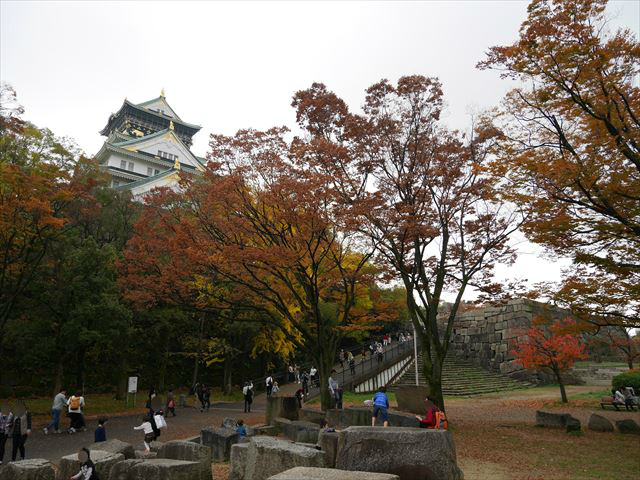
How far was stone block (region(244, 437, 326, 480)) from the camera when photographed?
628 cm

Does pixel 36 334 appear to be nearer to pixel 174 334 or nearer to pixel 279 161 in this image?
pixel 174 334

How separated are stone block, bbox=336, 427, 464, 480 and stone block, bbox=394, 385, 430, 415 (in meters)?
9.00

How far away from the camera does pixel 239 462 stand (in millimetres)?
7531

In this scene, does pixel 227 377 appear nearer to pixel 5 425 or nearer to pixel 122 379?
pixel 122 379

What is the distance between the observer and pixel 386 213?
12680 mm

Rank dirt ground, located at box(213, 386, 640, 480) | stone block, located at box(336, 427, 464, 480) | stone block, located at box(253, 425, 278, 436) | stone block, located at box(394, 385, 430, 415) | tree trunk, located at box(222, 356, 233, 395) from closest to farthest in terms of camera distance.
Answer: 1. stone block, located at box(336, 427, 464, 480)
2. dirt ground, located at box(213, 386, 640, 480)
3. stone block, located at box(253, 425, 278, 436)
4. stone block, located at box(394, 385, 430, 415)
5. tree trunk, located at box(222, 356, 233, 395)

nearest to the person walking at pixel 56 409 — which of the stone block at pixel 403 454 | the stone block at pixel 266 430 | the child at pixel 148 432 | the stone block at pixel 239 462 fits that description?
the child at pixel 148 432

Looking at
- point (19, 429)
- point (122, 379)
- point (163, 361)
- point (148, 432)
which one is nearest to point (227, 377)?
point (163, 361)

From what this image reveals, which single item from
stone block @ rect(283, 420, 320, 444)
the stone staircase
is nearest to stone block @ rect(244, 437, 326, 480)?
stone block @ rect(283, 420, 320, 444)

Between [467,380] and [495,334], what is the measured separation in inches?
251

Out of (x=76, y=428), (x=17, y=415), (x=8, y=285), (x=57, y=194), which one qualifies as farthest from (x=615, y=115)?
(x=8, y=285)

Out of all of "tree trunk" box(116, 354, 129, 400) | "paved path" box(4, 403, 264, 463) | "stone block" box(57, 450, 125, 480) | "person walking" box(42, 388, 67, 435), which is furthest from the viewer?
"tree trunk" box(116, 354, 129, 400)

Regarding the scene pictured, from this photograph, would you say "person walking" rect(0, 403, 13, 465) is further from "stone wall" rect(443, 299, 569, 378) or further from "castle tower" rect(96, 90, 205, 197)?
"stone wall" rect(443, 299, 569, 378)

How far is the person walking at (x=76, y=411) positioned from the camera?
13391mm
